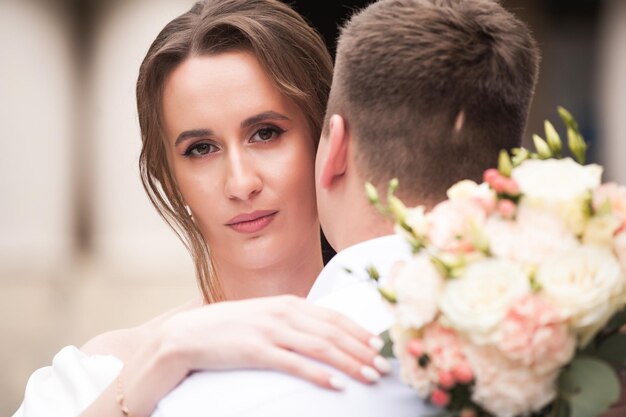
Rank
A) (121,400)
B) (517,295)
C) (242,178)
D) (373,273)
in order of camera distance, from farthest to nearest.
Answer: (242,178)
(121,400)
(373,273)
(517,295)

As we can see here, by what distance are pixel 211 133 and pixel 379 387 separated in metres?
1.29

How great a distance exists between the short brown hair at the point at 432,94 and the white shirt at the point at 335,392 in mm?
151

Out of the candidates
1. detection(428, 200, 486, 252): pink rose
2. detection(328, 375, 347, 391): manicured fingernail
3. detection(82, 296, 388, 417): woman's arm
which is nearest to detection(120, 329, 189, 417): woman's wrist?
detection(82, 296, 388, 417): woman's arm

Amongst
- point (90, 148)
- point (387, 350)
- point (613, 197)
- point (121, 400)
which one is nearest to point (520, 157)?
point (613, 197)

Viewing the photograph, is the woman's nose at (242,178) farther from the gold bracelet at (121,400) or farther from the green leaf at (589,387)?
the green leaf at (589,387)

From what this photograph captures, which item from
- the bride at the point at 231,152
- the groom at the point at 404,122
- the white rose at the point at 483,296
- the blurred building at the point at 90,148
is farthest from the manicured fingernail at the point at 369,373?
the blurred building at the point at 90,148

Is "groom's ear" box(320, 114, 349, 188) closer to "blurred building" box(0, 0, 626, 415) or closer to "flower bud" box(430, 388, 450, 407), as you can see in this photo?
"flower bud" box(430, 388, 450, 407)

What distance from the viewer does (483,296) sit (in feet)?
4.76

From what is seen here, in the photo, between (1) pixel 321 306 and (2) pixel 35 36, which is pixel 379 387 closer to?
(1) pixel 321 306

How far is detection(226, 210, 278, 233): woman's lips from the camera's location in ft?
9.21

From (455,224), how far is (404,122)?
13.0 inches

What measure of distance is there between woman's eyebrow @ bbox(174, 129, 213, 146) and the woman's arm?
97 cm

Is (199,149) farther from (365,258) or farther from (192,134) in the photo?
(365,258)

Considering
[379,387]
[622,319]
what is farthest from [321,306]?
[622,319]
